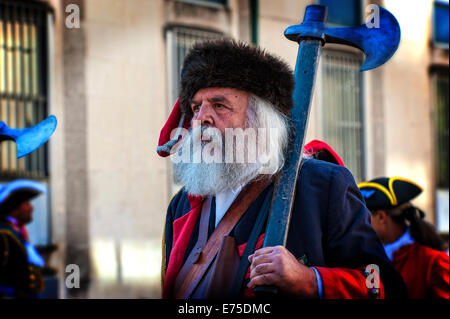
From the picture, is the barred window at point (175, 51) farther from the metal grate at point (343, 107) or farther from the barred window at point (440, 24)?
the barred window at point (440, 24)

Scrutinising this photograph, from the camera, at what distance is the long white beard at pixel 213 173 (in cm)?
239

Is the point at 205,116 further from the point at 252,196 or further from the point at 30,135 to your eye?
the point at 30,135

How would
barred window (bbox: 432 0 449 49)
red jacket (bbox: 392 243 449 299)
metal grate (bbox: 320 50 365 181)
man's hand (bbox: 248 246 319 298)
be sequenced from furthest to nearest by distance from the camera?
barred window (bbox: 432 0 449 49)
metal grate (bbox: 320 50 365 181)
red jacket (bbox: 392 243 449 299)
man's hand (bbox: 248 246 319 298)

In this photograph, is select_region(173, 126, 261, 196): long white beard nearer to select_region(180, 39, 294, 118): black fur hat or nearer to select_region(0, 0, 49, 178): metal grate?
select_region(180, 39, 294, 118): black fur hat

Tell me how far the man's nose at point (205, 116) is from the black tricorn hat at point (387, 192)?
2015mm

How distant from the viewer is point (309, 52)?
232 cm

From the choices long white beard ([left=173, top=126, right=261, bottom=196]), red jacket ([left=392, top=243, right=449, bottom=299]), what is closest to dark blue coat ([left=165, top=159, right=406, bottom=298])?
long white beard ([left=173, top=126, right=261, bottom=196])

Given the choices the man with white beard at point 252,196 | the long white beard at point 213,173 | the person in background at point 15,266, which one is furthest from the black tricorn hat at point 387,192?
the person in background at point 15,266

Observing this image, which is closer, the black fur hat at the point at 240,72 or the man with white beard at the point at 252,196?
the man with white beard at the point at 252,196

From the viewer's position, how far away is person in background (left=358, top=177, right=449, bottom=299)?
4.03 m

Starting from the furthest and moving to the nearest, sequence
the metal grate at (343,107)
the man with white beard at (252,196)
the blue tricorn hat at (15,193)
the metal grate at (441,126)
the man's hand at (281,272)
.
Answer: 1. the metal grate at (441,126)
2. the metal grate at (343,107)
3. the blue tricorn hat at (15,193)
4. the man with white beard at (252,196)
5. the man's hand at (281,272)

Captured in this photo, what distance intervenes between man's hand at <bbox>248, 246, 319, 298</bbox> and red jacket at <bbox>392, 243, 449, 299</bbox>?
82.2 inches

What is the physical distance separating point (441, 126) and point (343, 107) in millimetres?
2048

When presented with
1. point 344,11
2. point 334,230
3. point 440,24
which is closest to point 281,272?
point 334,230
